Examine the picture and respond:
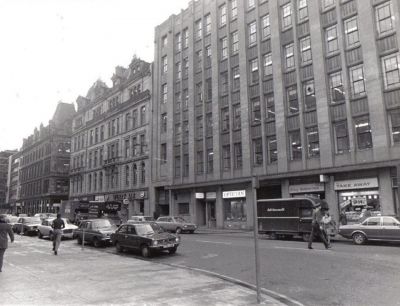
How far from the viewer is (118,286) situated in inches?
365

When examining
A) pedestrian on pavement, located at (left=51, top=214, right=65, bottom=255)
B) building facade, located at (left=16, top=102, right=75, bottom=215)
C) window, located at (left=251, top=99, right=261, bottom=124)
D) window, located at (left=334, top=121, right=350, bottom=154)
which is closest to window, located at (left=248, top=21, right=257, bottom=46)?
window, located at (left=251, top=99, right=261, bottom=124)

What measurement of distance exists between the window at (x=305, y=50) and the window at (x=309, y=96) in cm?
190

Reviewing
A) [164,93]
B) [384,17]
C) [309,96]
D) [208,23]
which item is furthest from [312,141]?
[164,93]

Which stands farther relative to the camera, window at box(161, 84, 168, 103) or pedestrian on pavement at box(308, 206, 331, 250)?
window at box(161, 84, 168, 103)

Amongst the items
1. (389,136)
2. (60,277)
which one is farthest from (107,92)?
(60,277)

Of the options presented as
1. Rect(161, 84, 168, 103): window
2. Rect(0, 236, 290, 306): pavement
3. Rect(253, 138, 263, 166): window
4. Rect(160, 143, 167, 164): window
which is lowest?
Rect(0, 236, 290, 306): pavement

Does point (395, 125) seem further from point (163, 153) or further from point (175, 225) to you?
point (163, 153)

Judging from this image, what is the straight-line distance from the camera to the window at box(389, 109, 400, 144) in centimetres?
2455

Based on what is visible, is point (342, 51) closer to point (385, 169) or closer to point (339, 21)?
point (339, 21)

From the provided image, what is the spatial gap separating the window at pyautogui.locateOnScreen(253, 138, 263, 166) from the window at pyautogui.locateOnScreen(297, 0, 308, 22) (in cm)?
1108

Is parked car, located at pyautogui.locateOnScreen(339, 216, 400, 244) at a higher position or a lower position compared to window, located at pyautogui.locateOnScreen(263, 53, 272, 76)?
lower

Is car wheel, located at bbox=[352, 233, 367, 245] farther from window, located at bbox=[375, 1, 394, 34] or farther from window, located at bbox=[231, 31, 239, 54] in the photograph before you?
window, located at bbox=[231, 31, 239, 54]

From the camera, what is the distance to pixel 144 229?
17266 mm

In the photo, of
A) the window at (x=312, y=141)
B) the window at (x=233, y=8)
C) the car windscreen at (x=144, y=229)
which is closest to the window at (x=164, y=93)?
the window at (x=233, y=8)
